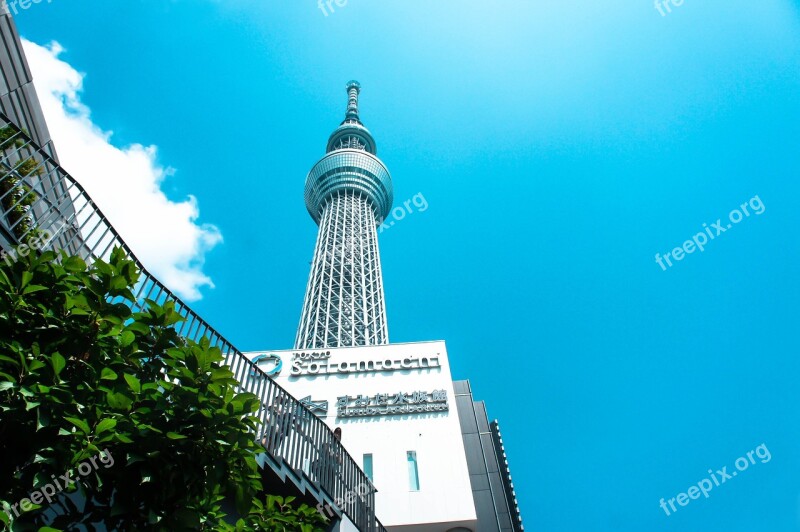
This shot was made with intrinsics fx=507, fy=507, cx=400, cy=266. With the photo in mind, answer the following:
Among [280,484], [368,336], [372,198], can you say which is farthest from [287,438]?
[372,198]

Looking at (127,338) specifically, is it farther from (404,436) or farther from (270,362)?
(270,362)

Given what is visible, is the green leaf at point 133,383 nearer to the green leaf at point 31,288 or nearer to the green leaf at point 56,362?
the green leaf at point 56,362

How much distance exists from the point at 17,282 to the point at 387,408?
18.2 m

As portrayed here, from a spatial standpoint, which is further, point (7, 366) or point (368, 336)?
point (368, 336)

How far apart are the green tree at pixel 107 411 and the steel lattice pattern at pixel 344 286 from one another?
1897 inches

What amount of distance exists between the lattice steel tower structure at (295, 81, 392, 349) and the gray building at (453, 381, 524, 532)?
94.4 feet

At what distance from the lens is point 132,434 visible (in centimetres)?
397

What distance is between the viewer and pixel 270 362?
78.4 ft

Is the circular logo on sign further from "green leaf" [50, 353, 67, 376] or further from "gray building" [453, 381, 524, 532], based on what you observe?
"green leaf" [50, 353, 67, 376]

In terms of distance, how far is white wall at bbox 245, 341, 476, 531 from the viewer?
1731cm

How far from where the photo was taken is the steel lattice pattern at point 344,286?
2164 inches

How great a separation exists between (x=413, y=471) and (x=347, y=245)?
47945mm

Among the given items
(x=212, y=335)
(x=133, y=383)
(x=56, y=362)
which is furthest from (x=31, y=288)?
(x=212, y=335)

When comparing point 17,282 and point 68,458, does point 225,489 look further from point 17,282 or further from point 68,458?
point 17,282
